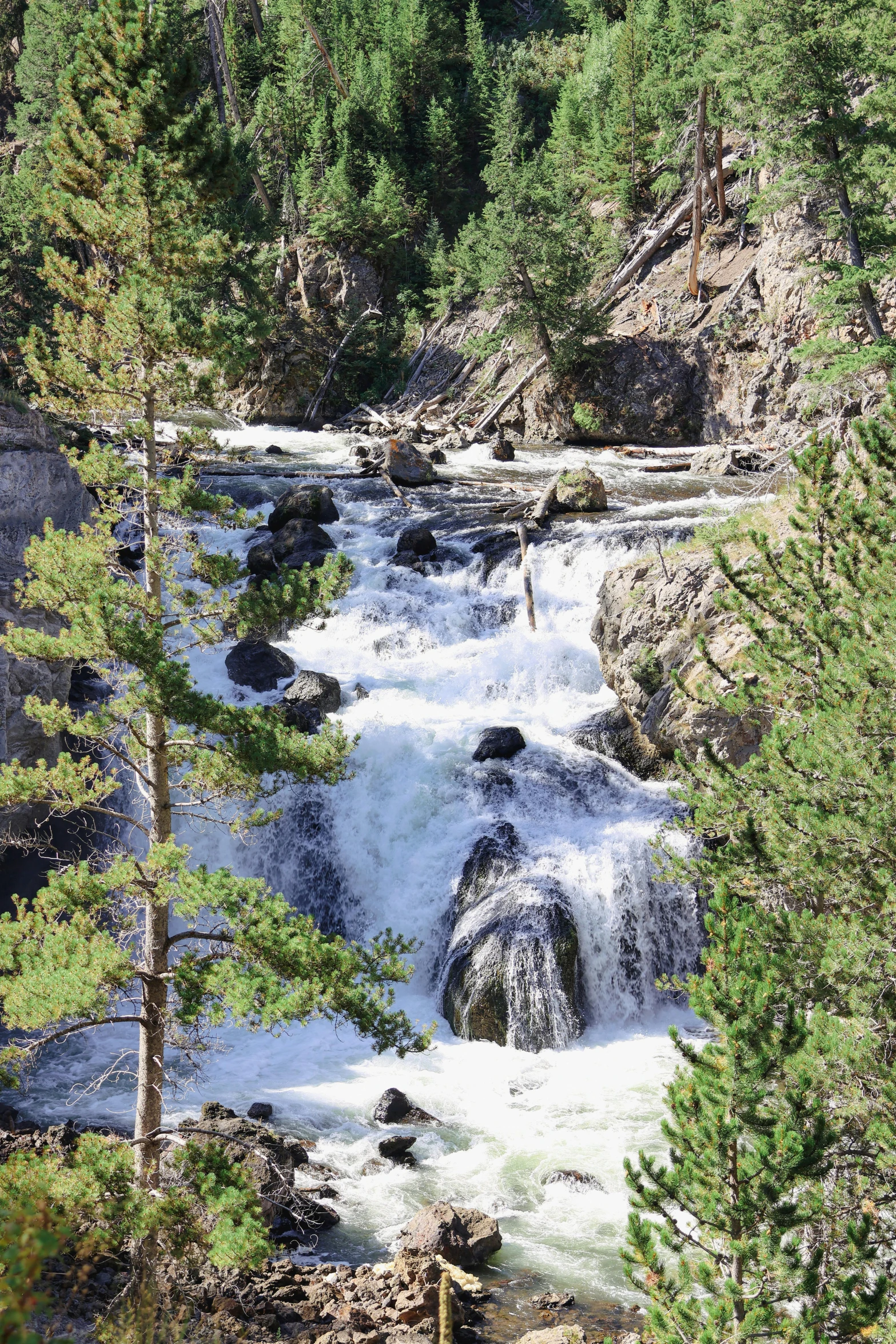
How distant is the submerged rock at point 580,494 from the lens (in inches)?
855

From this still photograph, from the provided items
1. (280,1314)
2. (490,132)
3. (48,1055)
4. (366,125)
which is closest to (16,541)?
(48,1055)

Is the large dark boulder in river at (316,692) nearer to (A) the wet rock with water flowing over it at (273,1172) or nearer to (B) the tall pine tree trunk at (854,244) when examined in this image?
(A) the wet rock with water flowing over it at (273,1172)

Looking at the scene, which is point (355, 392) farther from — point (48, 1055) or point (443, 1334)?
point (443, 1334)

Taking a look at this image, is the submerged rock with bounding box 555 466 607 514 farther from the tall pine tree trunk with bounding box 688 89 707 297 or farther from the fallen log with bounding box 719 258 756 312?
the tall pine tree trunk with bounding box 688 89 707 297

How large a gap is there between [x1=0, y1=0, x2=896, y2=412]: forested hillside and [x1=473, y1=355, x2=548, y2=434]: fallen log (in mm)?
1018

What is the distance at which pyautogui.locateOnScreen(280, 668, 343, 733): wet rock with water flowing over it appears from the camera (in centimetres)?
1719

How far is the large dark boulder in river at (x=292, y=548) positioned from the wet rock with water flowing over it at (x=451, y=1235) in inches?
548

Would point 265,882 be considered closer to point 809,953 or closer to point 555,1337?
point 555,1337

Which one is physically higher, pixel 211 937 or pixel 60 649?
pixel 60 649

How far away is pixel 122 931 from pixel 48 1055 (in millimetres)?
6537

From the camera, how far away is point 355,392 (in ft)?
129

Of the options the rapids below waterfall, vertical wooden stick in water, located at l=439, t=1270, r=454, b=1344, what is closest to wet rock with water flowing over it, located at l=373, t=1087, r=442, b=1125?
the rapids below waterfall

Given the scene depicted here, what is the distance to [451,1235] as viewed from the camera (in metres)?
8.50

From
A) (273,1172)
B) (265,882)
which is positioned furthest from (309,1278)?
(265,882)
